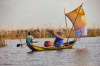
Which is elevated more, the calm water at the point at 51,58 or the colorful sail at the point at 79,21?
the colorful sail at the point at 79,21

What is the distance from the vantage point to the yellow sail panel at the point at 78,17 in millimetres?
30250

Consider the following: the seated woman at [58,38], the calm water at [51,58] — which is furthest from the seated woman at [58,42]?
the calm water at [51,58]

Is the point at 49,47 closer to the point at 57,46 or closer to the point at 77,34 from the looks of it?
the point at 57,46

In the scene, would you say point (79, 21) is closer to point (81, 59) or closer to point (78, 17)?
point (78, 17)

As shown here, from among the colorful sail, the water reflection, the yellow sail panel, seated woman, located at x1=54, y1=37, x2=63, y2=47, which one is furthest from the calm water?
the yellow sail panel

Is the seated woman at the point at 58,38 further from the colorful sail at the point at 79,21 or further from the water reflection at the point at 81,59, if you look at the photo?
the colorful sail at the point at 79,21

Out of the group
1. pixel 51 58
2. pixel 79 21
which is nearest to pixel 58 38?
pixel 51 58

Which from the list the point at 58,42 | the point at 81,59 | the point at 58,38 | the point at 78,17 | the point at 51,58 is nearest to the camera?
the point at 81,59

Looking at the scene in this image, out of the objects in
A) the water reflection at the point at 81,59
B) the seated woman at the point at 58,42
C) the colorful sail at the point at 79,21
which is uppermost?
the colorful sail at the point at 79,21

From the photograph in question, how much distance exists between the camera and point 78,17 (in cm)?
3034

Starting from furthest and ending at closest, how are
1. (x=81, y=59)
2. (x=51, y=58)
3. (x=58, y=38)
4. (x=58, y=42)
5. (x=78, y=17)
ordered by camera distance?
1. (x=78, y=17)
2. (x=58, y=42)
3. (x=58, y=38)
4. (x=51, y=58)
5. (x=81, y=59)

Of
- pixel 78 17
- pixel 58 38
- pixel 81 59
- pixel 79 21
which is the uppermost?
pixel 78 17

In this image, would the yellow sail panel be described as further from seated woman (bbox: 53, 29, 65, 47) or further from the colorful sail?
seated woman (bbox: 53, 29, 65, 47)

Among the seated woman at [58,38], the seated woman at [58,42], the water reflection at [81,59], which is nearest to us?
the water reflection at [81,59]
